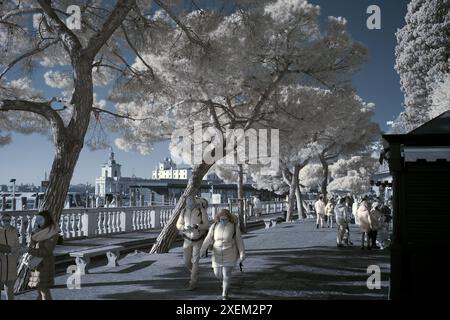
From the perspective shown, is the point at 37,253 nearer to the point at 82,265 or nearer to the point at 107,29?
the point at 82,265

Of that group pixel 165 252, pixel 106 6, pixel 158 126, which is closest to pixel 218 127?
pixel 158 126

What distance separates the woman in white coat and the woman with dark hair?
7.48ft

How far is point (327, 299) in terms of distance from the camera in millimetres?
6914

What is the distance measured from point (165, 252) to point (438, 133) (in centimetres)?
829

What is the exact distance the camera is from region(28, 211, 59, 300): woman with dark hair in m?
5.72

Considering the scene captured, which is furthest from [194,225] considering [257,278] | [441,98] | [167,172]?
[167,172]

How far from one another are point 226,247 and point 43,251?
250 centimetres

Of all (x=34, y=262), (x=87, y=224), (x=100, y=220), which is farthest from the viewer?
(x=100, y=220)

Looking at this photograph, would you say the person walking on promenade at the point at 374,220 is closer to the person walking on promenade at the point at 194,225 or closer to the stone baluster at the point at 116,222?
the person walking on promenade at the point at 194,225

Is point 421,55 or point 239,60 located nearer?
point 239,60

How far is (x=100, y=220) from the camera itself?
1659 cm

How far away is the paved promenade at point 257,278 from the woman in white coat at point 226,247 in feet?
1.42

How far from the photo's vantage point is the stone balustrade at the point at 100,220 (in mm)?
12115
